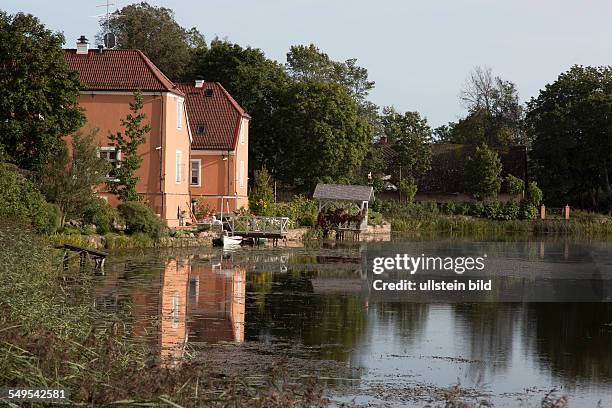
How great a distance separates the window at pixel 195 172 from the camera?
58.9 m

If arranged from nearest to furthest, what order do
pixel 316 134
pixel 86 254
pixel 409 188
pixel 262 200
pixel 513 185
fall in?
pixel 86 254 < pixel 262 200 < pixel 316 134 < pixel 409 188 < pixel 513 185

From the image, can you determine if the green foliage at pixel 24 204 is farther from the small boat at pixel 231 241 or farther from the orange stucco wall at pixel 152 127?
the orange stucco wall at pixel 152 127

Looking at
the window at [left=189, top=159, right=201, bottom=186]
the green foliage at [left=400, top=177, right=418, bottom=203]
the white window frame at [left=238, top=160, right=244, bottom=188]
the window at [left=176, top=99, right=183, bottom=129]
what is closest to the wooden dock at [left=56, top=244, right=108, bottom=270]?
the window at [left=176, top=99, right=183, bottom=129]

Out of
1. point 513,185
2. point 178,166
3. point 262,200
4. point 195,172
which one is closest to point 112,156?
point 178,166

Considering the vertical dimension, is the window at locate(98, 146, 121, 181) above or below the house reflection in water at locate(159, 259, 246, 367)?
above

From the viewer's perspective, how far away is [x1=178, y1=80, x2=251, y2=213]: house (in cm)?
5872

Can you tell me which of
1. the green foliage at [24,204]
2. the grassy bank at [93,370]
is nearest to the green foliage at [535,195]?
the green foliage at [24,204]

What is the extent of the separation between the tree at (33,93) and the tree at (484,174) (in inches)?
1739

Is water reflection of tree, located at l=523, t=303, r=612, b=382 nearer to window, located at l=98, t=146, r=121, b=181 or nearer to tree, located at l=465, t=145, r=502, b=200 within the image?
window, located at l=98, t=146, r=121, b=181

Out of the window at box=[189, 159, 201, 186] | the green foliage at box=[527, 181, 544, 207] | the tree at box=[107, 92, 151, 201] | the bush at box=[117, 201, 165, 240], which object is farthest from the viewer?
the green foliage at box=[527, 181, 544, 207]

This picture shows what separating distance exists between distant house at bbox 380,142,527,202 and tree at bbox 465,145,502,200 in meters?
3.66

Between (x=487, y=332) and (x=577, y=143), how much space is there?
62.2 meters

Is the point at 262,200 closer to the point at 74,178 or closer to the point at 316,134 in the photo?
the point at 316,134

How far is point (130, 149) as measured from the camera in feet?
157
